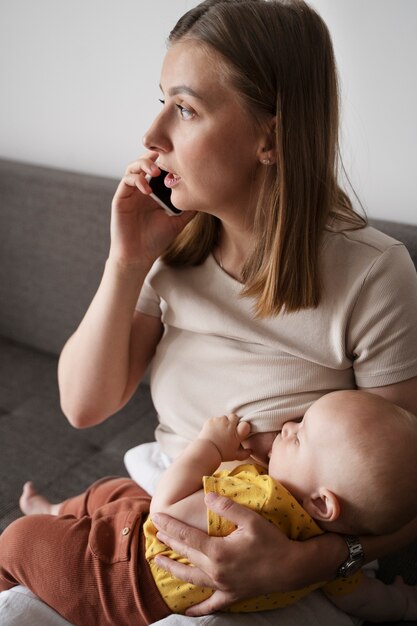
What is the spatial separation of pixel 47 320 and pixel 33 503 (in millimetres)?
733

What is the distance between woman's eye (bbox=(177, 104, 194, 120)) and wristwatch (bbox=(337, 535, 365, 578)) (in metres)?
0.77

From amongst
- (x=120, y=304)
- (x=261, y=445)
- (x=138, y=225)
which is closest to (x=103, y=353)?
(x=120, y=304)

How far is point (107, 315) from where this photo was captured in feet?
4.89

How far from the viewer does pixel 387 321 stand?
4.19 feet

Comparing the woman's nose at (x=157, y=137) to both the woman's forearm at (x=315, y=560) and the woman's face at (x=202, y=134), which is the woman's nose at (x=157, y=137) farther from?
the woman's forearm at (x=315, y=560)

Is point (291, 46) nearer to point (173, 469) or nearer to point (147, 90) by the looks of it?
point (173, 469)

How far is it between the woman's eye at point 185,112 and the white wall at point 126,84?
59 cm

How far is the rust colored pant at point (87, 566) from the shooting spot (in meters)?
1.24

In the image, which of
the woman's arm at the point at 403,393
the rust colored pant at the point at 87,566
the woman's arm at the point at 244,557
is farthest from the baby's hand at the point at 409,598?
the rust colored pant at the point at 87,566

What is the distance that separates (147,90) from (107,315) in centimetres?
81

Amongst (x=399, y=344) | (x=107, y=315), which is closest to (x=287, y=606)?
(x=399, y=344)

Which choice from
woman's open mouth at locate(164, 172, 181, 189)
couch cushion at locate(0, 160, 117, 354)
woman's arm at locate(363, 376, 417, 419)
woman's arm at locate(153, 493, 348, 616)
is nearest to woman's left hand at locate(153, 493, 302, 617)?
woman's arm at locate(153, 493, 348, 616)

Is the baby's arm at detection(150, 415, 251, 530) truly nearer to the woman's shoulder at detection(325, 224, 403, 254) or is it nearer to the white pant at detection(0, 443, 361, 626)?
the white pant at detection(0, 443, 361, 626)

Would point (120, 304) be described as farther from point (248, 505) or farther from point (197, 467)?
point (248, 505)
